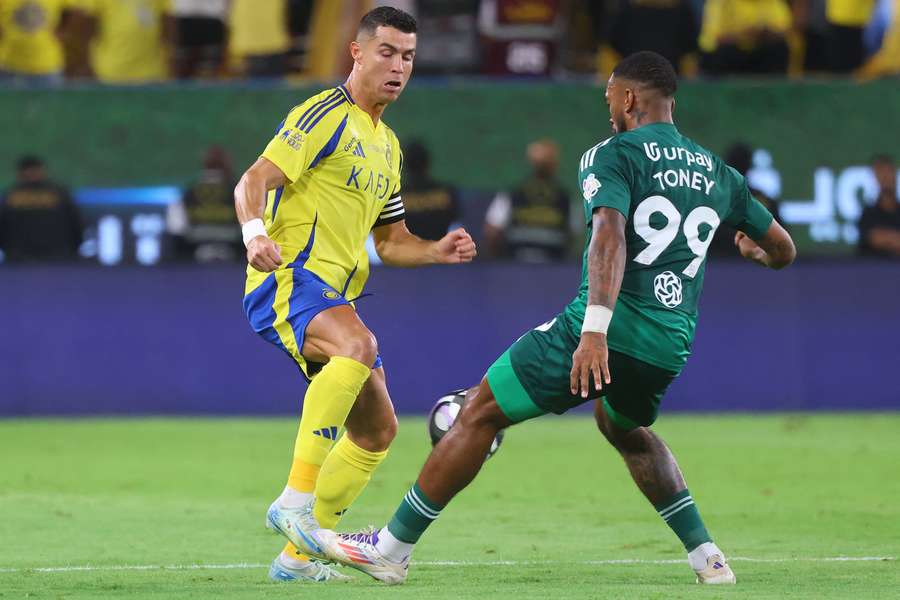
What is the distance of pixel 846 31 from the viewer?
1753 centimetres

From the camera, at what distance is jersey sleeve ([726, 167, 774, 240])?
718 cm

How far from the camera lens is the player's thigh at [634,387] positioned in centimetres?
681

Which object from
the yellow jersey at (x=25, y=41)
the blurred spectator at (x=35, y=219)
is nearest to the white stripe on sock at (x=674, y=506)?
the blurred spectator at (x=35, y=219)

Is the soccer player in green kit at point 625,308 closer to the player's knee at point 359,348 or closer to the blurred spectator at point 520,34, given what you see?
the player's knee at point 359,348

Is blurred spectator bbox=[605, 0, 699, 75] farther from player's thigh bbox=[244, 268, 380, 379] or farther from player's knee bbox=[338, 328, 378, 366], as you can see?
player's knee bbox=[338, 328, 378, 366]

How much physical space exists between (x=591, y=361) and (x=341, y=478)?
1.55 m

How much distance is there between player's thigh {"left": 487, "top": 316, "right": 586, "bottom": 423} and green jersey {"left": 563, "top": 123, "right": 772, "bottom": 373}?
9cm

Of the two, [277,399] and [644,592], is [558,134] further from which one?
[644,592]

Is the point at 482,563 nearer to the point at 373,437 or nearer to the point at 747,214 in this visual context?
the point at 373,437

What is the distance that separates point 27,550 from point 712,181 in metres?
3.76

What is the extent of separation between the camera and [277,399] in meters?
16.2

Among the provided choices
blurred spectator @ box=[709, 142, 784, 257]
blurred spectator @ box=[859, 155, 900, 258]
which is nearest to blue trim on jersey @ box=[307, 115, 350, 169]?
blurred spectator @ box=[709, 142, 784, 257]

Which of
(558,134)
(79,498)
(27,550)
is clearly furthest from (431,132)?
(27,550)

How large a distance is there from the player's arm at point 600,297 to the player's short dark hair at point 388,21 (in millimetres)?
1519
